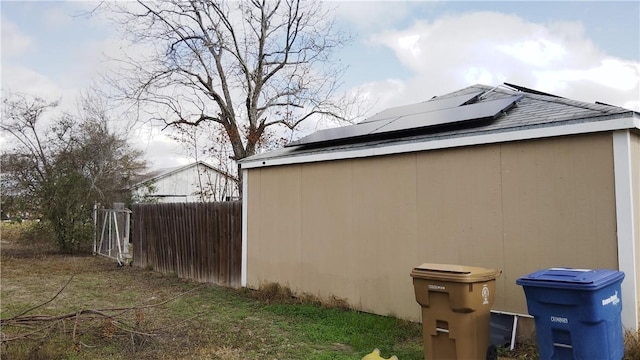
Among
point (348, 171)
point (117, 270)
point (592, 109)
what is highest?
point (592, 109)

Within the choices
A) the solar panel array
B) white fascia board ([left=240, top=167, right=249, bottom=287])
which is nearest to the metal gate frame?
white fascia board ([left=240, top=167, right=249, bottom=287])

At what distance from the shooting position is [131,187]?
19984 mm

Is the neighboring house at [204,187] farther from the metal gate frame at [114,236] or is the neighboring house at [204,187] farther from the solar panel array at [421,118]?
the solar panel array at [421,118]

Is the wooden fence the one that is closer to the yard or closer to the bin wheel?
the yard

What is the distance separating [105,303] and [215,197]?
9432 millimetres

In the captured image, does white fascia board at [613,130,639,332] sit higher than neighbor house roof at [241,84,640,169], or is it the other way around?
neighbor house roof at [241,84,640,169]

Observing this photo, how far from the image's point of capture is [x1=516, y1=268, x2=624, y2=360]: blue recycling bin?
3.92 metres

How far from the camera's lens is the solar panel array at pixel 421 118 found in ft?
20.5

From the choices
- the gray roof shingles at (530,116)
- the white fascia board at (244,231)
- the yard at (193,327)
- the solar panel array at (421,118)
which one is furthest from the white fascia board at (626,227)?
the white fascia board at (244,231)

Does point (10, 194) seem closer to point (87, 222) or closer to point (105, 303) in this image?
point (87, 222)

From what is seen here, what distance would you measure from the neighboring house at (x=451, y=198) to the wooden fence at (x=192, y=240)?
64 centimetres

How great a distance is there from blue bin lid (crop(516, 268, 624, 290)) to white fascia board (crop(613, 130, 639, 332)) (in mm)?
328

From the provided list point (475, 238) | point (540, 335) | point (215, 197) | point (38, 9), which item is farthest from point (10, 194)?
point (540, 335)

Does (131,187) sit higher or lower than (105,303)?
higher
